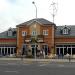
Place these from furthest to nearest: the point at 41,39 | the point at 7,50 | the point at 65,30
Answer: the point at 7,50 → the point at 65,30 → the point at 41,39

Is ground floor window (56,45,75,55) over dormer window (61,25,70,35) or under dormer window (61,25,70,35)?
under

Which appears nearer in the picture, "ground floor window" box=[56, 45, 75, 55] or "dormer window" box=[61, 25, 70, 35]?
"ground floor window" box=[56, 45, 75, 55]

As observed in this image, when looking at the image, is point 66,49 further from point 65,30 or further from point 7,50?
point 7,50

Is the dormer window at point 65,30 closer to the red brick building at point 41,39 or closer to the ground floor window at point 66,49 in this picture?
the red brick building at point 41,39

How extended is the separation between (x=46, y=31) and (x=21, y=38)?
6.07 metres

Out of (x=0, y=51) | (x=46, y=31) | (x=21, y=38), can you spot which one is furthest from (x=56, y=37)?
(x=0, y=51)

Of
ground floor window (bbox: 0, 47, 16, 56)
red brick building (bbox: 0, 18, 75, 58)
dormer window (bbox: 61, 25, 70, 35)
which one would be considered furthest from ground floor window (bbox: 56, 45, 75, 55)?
ground floor window (bbox: 0, 47, 16, 56)

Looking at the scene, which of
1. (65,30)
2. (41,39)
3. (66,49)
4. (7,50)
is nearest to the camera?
(66,49)

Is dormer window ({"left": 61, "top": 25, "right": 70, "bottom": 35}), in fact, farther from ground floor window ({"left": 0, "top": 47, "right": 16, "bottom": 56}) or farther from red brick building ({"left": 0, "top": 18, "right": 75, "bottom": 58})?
ground floor window ({"left": 0, "top": 47, "right": 16, "bottom": 56})

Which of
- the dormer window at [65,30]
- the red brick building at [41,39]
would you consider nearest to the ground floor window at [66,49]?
the red brick building at [41,39]

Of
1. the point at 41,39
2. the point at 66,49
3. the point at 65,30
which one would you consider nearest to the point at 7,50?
the point at 41,39

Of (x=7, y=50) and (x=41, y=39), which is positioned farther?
(x=7, y=50)

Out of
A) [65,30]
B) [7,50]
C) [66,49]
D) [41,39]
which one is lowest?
[7,50]

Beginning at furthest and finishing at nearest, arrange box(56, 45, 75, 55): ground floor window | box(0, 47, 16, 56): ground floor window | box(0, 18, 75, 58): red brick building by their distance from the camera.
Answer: box(0, 47, 16, 56): ground floor window
box(0, 18, 75, 58): red brick building
box(56, 45, 75, 55): ground floor window
